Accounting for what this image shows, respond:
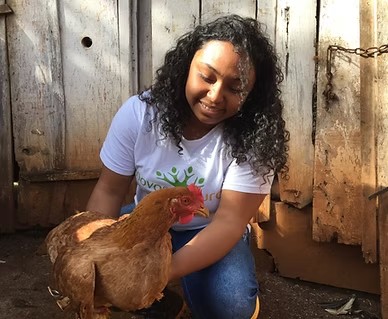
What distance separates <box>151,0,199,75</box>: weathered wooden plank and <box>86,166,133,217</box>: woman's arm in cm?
96

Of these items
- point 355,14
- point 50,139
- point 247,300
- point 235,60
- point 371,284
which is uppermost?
point 355,14

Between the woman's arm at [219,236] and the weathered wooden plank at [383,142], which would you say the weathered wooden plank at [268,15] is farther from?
the woman's arm at [219,236]

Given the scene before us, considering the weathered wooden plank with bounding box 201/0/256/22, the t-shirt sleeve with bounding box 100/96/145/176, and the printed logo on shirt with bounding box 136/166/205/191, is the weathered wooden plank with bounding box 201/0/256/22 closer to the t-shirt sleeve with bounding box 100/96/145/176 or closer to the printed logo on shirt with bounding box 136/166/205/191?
the t-shirt sleeve with bounding box 100/96/145/176

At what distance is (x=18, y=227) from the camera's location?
3723 millimetres

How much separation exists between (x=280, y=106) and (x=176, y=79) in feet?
1.43

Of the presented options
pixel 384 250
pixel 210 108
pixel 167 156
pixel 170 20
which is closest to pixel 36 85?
pixel 170 20

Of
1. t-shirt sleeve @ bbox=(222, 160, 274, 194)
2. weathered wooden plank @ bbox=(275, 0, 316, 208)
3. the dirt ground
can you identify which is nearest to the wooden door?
the dirt ground

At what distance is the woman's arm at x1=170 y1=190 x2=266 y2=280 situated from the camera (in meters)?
2.36

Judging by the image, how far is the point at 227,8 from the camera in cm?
320

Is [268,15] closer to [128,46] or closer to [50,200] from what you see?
[128,46]

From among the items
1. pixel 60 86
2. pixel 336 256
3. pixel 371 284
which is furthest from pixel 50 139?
pixel 371 284

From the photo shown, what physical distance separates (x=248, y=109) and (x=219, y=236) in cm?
52

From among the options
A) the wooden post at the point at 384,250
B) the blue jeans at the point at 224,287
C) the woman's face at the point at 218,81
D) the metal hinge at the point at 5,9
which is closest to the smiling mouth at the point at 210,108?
the woman's face at the point at 218,81

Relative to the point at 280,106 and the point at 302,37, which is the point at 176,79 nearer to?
the point at 280,106
